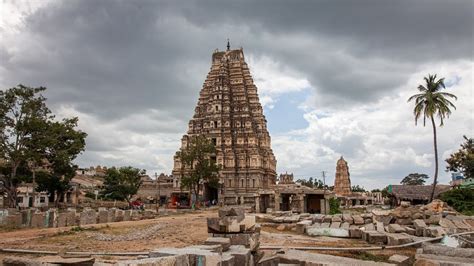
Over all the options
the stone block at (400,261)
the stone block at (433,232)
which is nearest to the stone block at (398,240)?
the stone block at (433,232)

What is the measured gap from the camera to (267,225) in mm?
21625

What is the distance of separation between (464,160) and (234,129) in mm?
30192

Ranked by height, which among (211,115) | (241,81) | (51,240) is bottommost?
(51,240)

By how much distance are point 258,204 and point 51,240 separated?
76.6ft

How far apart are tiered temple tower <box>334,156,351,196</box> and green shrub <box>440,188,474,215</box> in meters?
34.0

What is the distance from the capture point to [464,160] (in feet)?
140

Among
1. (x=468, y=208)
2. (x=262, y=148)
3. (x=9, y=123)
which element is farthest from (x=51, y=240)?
(x=262, y=148)

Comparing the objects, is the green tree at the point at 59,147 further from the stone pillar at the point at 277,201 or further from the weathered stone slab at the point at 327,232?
the weathered stone slab at the point at 327,232

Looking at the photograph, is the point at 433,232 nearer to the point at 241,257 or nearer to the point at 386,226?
the point at 386,226

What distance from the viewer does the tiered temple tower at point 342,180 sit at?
64500 millimetres

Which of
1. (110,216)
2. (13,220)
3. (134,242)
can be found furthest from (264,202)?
(134,242)

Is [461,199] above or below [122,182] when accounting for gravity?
below

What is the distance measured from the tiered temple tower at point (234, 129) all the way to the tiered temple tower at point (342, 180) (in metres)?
10.6

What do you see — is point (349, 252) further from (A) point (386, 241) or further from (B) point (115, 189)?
(B) point (115, 189)
